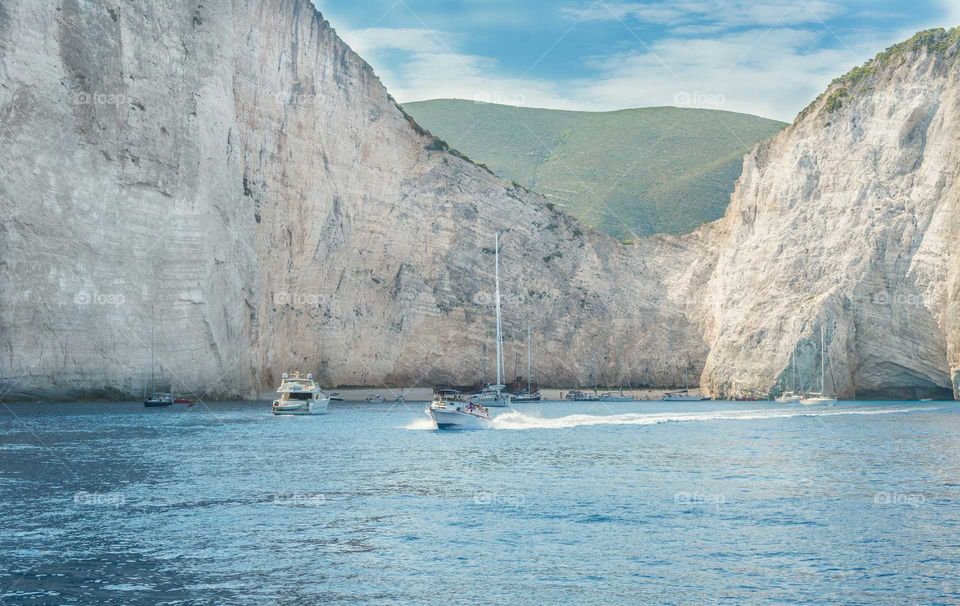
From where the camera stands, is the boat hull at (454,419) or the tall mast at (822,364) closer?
the boat hull at (454,419)

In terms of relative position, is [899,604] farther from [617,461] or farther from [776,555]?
[617,461]

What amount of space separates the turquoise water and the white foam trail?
11123 mm

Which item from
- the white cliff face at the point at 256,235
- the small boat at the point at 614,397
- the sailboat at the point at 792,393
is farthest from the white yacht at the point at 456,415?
the sailboat at the point at 792,393

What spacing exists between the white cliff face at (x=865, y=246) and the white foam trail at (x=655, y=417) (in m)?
9.40

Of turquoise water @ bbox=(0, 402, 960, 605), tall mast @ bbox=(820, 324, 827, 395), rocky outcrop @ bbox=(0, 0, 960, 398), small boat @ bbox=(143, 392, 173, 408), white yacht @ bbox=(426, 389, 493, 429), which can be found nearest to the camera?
turquoise water @ bbox=(0, 402, 960, 605)

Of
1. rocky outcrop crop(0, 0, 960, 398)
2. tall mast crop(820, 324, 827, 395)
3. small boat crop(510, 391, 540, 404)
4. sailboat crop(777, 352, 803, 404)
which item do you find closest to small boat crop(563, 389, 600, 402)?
small boat crop(510, 391, 540, 404)

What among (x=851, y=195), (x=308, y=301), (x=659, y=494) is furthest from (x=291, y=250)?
(x=659, y=494)

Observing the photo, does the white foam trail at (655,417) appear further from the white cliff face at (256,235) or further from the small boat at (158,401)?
the white cliff face at (256,235)

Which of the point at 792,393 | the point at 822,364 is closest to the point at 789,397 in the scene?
the point at 792,393

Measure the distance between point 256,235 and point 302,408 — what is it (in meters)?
17.6

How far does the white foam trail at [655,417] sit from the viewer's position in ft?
193

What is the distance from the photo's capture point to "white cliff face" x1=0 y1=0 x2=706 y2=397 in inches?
2483

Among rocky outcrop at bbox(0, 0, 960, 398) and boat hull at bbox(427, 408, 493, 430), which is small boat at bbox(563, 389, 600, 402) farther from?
→ boat hull at bbox(427, 408, 493, 430)

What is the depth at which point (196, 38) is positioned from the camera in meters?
73.6
